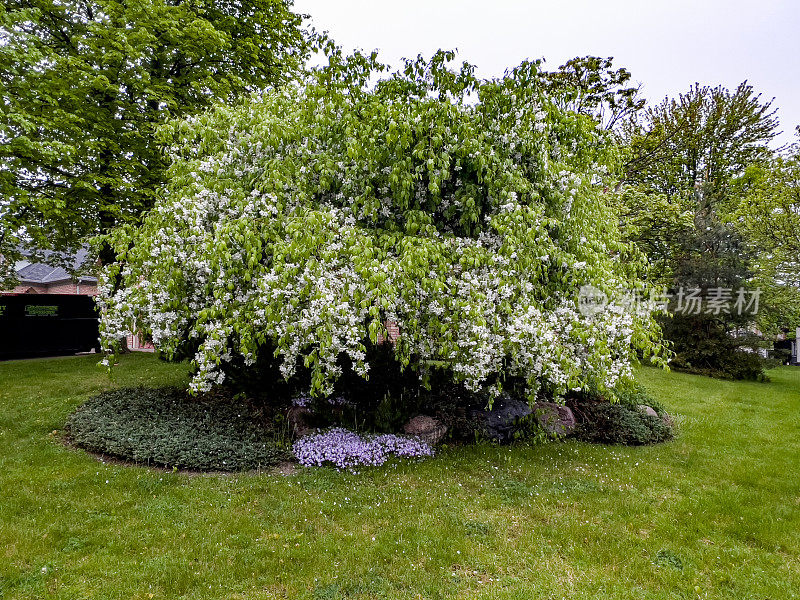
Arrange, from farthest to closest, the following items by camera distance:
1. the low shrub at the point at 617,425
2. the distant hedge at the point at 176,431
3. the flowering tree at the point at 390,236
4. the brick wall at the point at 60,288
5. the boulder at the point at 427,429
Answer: the brick wall at the point at 60,288
the low shrub at the point at 617,425
the boulder at the point at 427,429
the distant hedge at the point at 176,431
the flowering tree at the point at 390,236

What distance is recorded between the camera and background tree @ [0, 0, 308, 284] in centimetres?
1230

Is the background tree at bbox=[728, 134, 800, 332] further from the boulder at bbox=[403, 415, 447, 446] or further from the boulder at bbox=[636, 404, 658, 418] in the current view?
the boulder at bbox=[403, 415, 447, 446]

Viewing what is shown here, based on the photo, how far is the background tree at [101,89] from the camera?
12.3 m

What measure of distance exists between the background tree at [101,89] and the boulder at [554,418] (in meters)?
10.4

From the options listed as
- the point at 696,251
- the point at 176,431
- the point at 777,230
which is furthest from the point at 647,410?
the point at 696,251

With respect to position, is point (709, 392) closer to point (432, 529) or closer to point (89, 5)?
point (432, 529)

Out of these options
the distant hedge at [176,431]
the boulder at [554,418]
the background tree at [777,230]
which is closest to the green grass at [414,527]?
the distant hedge at [176,431]

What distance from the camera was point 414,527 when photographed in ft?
18.3

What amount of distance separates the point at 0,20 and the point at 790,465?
62.1 feet

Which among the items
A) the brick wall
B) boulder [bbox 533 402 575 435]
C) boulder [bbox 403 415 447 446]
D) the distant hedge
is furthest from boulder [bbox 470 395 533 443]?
the brick wall

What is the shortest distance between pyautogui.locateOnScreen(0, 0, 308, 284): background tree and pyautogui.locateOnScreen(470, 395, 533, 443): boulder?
31.0ft

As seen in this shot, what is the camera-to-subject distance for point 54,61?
13.0m

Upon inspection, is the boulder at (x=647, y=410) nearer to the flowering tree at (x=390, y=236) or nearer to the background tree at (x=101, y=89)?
the flowering tree at (x=390, y=236)

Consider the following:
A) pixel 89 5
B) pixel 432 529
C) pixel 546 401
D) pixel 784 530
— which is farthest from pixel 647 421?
pixel 89 5
